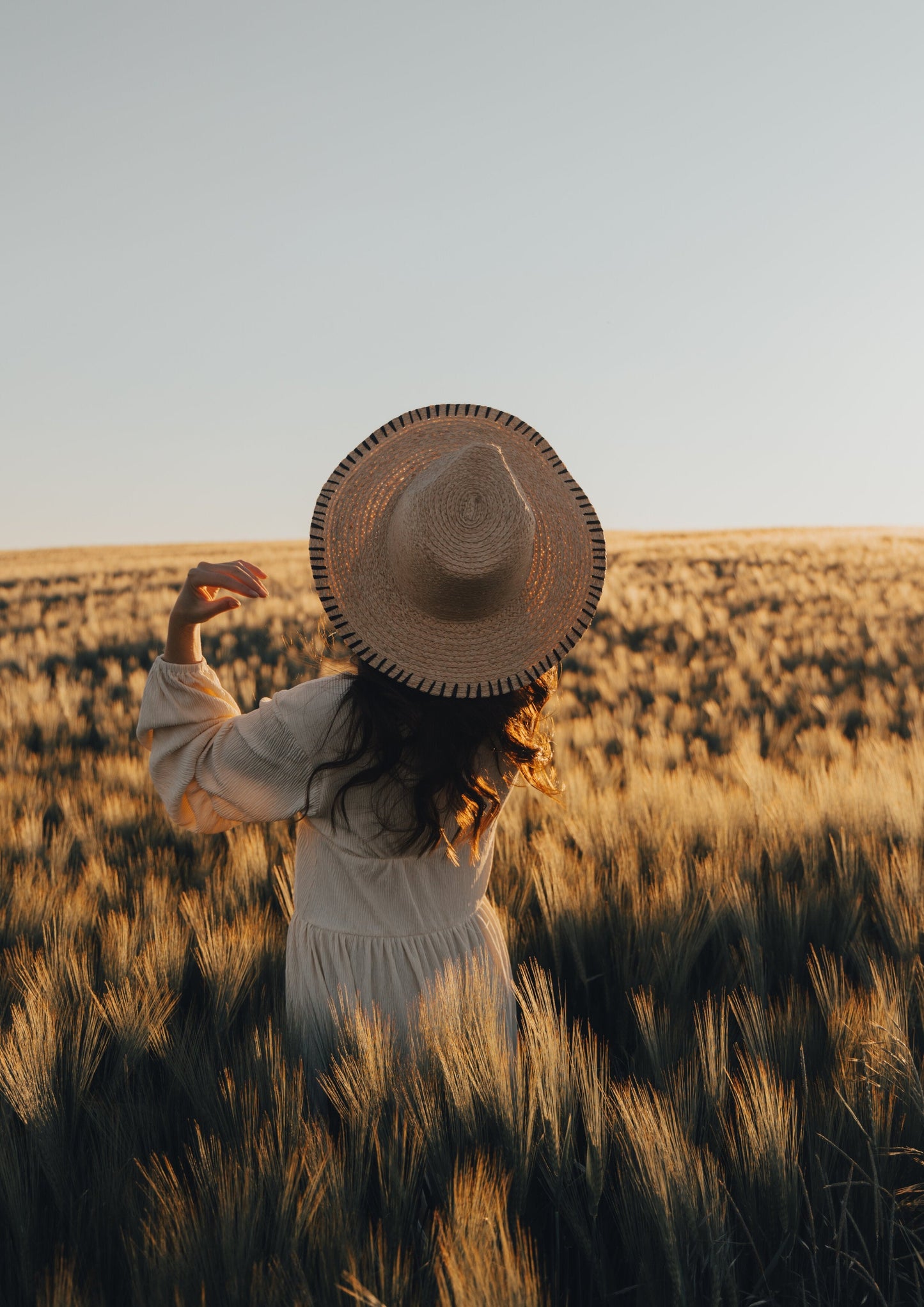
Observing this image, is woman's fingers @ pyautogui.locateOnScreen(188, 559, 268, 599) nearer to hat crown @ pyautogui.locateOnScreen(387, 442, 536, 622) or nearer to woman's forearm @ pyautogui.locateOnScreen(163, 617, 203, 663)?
woman's forearm @ pyautogui.locateOnScreen(163, 617, 203, 663)

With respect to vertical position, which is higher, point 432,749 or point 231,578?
point 231,578

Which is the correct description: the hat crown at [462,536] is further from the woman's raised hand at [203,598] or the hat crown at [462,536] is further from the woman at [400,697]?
the woman's raised hand at [203,598]

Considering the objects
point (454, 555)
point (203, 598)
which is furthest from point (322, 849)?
point (454, 555)

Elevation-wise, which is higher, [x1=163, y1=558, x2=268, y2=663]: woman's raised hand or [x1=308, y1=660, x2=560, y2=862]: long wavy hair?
[x1=163, y1=558, x2=268, y2=663]: woman's raised hand

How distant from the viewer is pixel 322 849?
5.60ft

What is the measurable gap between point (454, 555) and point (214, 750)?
1.91 ft

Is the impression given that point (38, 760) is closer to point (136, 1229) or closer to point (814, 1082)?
point (136, 1229)

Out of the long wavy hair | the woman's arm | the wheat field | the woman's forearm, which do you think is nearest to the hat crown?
the long wavy hair

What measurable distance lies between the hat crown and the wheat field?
52 cm

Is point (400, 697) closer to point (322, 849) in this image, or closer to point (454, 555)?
point (454, 555)

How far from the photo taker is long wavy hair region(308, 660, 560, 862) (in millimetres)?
1483

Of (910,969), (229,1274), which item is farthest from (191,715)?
(910,969)

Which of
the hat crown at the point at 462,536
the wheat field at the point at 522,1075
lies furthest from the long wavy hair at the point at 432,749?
the wheat field at the point at 522,1075

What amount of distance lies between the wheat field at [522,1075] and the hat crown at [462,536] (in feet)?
1.71
